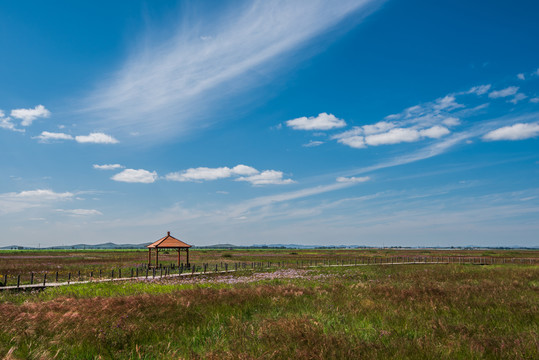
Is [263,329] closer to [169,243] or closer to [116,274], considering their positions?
[116,274]

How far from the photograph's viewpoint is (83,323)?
7688 millimetres

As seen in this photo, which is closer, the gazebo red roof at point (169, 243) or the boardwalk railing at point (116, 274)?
the boardwalk railing at point (116, 274)

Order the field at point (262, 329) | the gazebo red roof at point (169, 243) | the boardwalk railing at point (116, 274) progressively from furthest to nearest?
the gazebo red roof at point (169, 243) < the boardwalk railing at point (116, 274) < the field at point (262, 329)

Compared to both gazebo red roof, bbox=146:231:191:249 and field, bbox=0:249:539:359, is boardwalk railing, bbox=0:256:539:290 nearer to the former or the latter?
gazebo red roof, bbox=146:231:191:249

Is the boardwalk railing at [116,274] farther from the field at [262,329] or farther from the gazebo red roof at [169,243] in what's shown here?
the field at [262,329]

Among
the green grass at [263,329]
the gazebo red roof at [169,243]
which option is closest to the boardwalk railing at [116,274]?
the gazebo red roof at [169,243]

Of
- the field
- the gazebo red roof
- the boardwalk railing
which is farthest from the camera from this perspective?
the gazebo red roof

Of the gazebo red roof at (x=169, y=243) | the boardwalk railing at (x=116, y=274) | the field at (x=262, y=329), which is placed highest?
the gazebo red roof at (x=169, y=243)

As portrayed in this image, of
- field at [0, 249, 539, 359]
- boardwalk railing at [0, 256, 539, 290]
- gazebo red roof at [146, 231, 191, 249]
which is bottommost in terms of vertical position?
boardwalk railing at [0, 256, 539, 290]

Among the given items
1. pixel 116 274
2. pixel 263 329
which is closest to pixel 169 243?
pixel 116 274

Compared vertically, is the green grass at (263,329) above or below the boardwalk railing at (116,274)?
above

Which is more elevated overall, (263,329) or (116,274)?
(263,329)

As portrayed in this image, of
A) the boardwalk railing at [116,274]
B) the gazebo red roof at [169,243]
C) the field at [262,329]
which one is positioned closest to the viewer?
the field at [262,329]

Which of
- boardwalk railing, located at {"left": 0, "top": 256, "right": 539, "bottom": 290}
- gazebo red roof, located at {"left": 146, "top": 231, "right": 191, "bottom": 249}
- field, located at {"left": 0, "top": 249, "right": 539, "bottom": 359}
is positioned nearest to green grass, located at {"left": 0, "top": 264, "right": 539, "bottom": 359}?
field, located at {"left": 0, "top": 249, "right": 539, "bottom": 359}
